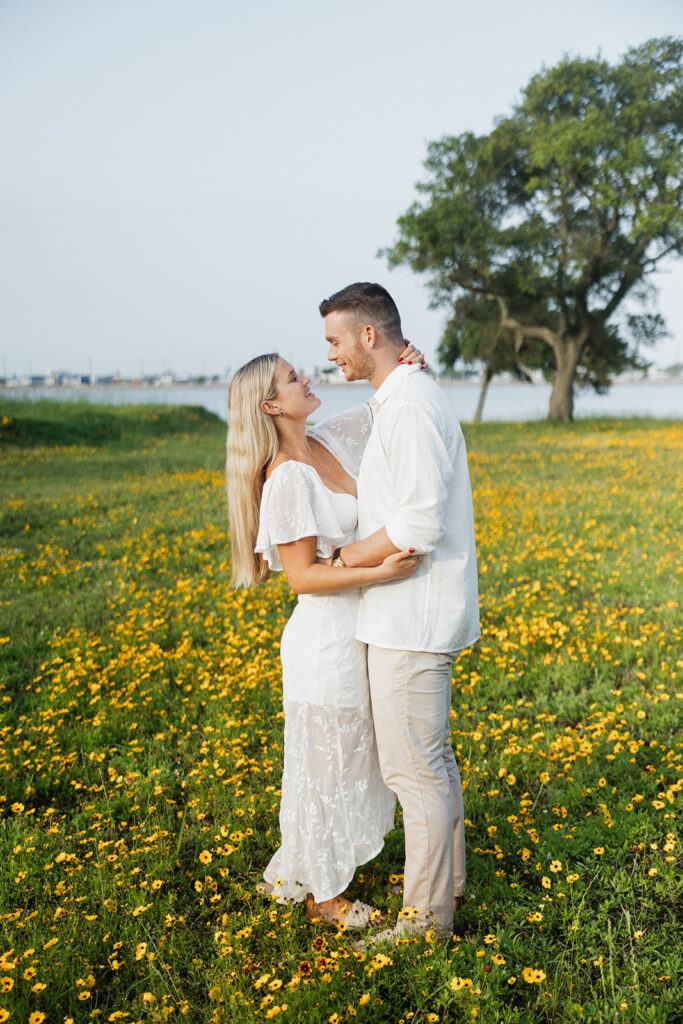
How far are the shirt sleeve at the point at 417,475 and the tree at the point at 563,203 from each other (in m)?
25.4

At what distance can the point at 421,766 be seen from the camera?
282 cm

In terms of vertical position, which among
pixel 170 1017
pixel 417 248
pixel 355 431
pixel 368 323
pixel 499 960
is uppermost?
pixel 417 248

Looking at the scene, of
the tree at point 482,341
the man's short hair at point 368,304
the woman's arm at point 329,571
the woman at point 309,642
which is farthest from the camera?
the tree at point 482,341

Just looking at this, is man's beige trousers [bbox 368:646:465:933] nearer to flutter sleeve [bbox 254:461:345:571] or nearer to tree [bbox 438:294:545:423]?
flutter sleeve [bbox 254:461:345:571]

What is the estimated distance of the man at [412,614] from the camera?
277 centimetres

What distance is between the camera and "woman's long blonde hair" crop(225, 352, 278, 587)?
3020mm

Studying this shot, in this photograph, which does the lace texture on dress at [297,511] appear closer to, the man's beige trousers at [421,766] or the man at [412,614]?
the man at [412,614]

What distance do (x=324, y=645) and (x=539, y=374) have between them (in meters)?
35.7

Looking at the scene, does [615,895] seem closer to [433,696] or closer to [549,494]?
[433,696]

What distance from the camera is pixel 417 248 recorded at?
27.9 m

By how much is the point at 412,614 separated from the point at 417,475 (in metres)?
0.57

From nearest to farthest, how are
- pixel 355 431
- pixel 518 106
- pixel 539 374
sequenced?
pixel 355 431
pixel 518 106
pixel 539 374

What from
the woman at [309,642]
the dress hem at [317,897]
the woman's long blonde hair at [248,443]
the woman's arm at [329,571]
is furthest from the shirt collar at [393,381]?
the dress hem at [317,897]

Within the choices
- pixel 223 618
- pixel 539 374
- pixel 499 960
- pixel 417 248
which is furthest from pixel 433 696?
pixel 539 374
